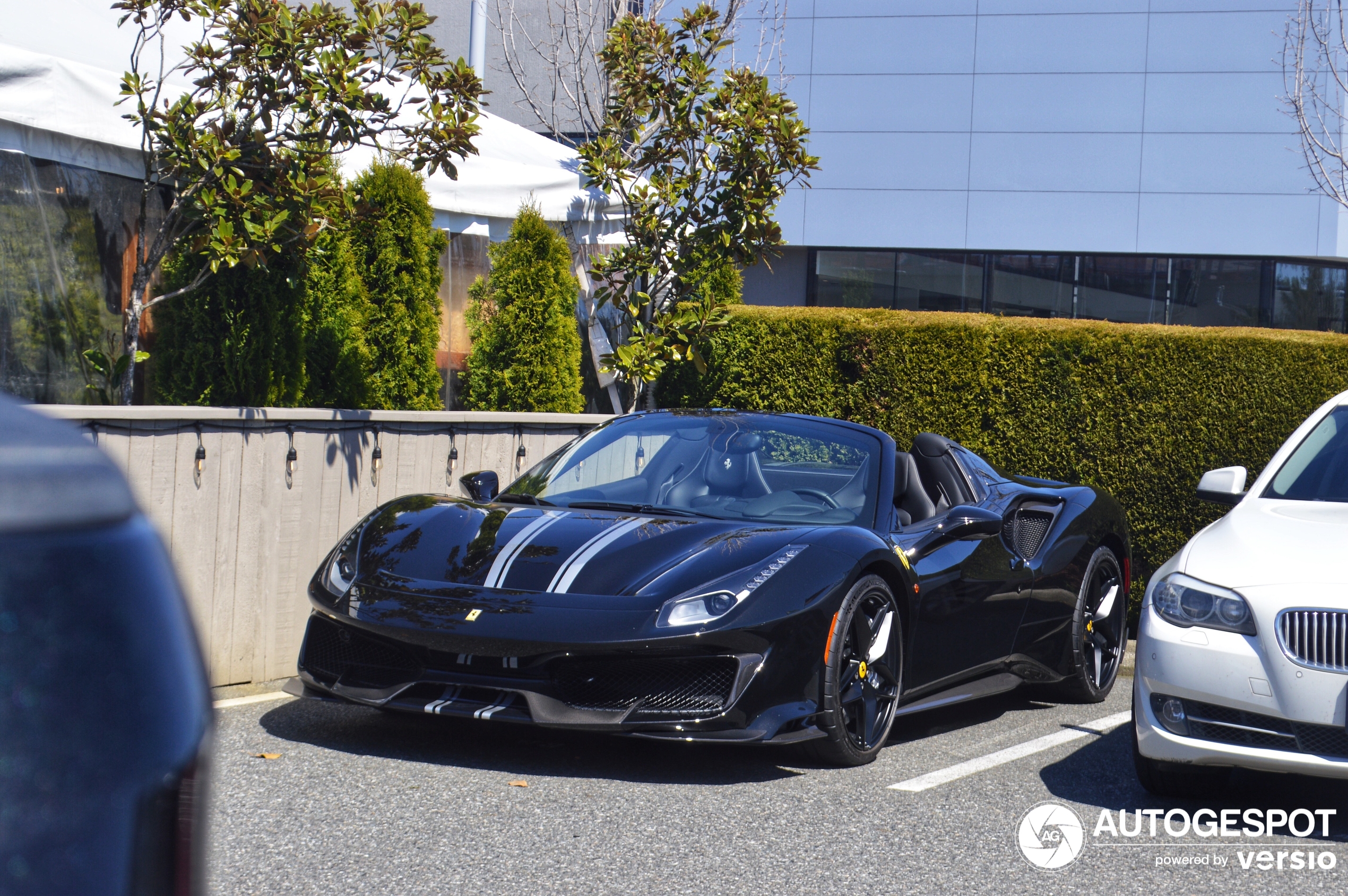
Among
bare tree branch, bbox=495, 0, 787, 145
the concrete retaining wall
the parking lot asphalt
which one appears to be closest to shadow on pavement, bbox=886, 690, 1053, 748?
the parking lot asphalt

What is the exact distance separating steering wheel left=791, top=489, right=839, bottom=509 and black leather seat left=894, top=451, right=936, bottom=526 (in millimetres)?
353

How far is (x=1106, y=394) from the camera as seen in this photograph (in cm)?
936

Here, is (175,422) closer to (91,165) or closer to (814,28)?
(91,165)

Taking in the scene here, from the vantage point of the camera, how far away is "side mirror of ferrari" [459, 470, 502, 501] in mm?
5738

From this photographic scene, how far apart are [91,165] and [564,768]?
4.27 metres

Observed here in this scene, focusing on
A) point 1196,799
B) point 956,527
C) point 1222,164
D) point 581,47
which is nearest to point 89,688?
point 1196,799

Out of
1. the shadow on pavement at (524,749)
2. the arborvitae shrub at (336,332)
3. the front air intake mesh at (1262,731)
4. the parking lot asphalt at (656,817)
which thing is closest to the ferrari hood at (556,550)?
the shadow on pavement at (524,749)

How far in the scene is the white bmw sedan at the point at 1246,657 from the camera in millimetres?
4211

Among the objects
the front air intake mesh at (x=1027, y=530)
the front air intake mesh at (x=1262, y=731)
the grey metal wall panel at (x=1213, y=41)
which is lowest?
the front air intake mesh at (x=1262, y=731)

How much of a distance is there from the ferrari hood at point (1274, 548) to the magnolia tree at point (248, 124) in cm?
447

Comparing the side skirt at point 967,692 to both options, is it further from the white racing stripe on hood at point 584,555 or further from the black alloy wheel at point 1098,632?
the white racing stripe on hood at point 584,555

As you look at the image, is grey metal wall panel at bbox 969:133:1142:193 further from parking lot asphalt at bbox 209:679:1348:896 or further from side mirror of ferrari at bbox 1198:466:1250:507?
parking lot asphalt at bbox 209:679:1348:896

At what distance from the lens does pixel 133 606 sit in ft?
3.16

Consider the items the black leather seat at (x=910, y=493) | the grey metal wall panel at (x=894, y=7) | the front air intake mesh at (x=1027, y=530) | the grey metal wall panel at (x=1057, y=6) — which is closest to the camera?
the black leather seat at (x=910, y=493)
